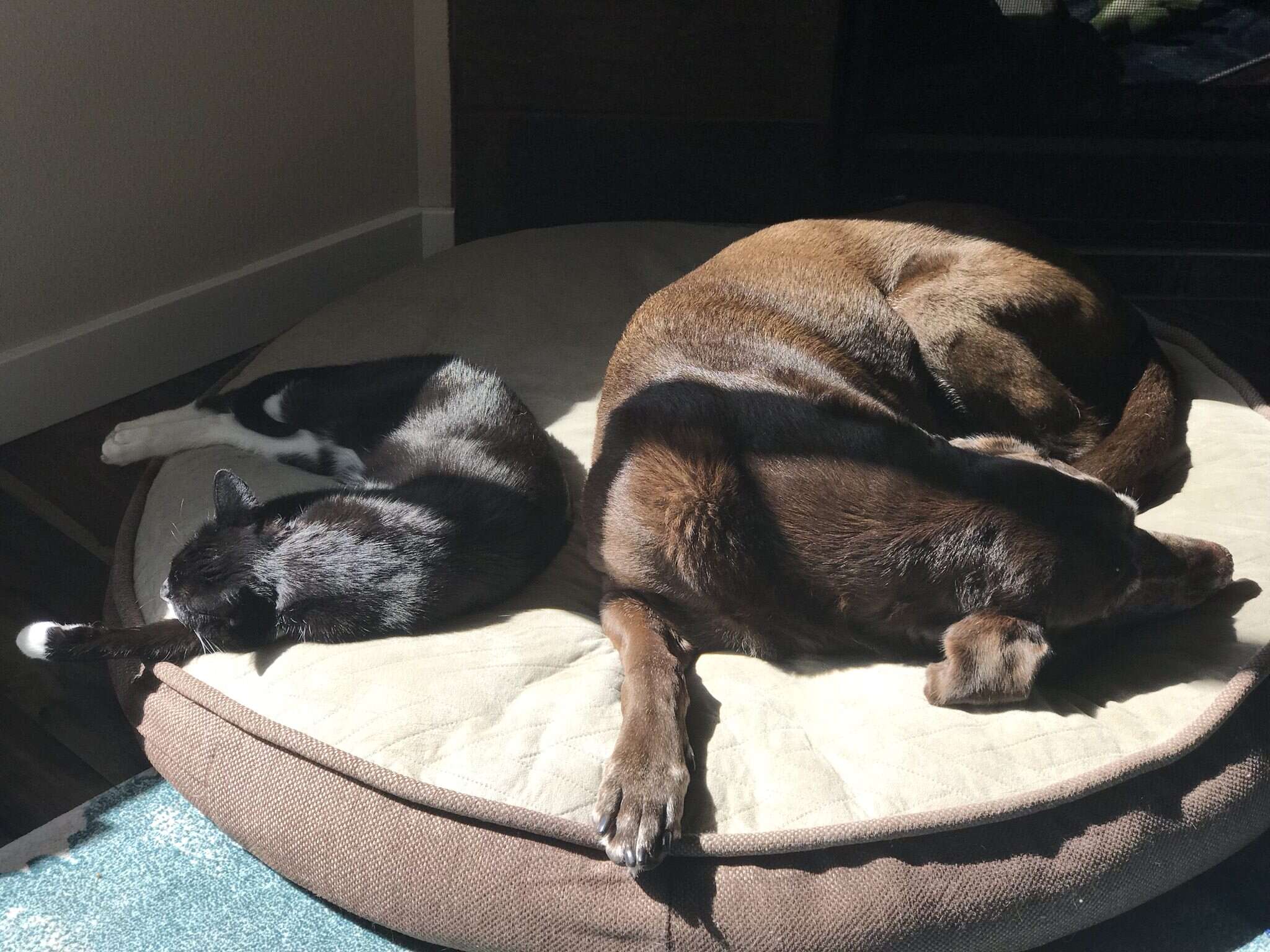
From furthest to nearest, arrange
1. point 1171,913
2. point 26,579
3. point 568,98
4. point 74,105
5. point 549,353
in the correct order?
1. point 568,98
2. point 549,353
3. point 74,105
4. point 26,579
5. point 1171,913

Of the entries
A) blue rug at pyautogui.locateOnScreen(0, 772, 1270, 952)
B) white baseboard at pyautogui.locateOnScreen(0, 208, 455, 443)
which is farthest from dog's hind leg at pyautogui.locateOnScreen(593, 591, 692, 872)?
white baseboard at pyautogui.locateOnScreen(0, 208, 455, 443)

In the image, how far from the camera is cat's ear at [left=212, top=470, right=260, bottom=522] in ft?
7.89

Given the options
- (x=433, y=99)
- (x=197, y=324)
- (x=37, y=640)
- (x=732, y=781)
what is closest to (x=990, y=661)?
(x=732, y=781)

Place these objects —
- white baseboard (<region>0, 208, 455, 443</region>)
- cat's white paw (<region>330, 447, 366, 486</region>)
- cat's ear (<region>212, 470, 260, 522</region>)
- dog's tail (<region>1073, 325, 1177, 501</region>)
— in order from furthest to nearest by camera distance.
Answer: white baseboard (<region>0, 208, 455, 443</region>)
cat's white paw (<region>330, 447, 366, 486</region>)
dog's tail (<region>1073, 325, 1177, 501</region>)
cat's ear (<region>212, 470, 260, 522</region>)

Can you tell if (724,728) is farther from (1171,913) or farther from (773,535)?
(1171,913)

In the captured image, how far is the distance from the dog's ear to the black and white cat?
94 cm

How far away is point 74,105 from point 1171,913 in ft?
10.9

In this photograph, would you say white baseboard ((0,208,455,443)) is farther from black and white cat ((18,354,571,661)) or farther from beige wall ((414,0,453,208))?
black and white cat ((18,354,571,661))

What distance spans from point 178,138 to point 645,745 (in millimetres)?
2577

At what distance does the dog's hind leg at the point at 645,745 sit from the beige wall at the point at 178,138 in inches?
81.9

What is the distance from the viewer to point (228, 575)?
232 centimetres

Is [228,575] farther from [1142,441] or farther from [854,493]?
[1142,441]

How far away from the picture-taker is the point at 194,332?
147 inches

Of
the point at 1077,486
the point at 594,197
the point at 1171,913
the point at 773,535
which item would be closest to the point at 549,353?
the point at 594,197
